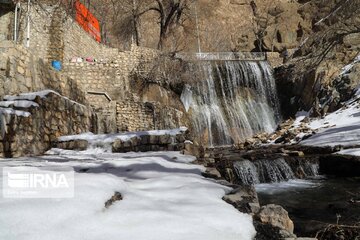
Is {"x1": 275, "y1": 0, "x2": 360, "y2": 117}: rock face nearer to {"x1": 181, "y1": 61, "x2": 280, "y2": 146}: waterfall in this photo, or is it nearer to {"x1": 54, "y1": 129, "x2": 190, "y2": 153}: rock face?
{"x1": 181, "y1": 61, "x2": 280, "y2": 146}: waterfall

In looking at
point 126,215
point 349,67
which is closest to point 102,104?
point 126,215

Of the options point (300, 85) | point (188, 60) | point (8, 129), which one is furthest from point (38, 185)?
point (300, 85)

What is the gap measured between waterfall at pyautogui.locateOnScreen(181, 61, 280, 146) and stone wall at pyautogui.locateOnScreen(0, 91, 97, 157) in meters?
10.8

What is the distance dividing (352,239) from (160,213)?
6.30 ft

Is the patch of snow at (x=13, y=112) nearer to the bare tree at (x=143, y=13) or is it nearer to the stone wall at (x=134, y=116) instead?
the stone wall at (x=134, y=116)

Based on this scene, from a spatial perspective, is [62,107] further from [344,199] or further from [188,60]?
[188,60]

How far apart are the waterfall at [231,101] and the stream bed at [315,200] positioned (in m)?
10.3

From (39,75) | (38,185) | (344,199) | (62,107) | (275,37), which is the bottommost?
(344,199)

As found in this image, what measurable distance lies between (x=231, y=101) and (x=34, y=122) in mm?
15074

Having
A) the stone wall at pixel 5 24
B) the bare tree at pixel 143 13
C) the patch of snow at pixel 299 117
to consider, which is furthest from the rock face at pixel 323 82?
the stone wall at pixel 5 24

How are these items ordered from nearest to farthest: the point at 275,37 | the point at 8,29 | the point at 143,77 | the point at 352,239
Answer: the point at 352,239, the point at 8,29, the point at 143,77, the point at 275,37

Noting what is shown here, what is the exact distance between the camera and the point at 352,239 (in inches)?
107

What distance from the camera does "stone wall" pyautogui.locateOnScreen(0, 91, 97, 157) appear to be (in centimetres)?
522

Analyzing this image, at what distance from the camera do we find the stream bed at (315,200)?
3838 millimetres
